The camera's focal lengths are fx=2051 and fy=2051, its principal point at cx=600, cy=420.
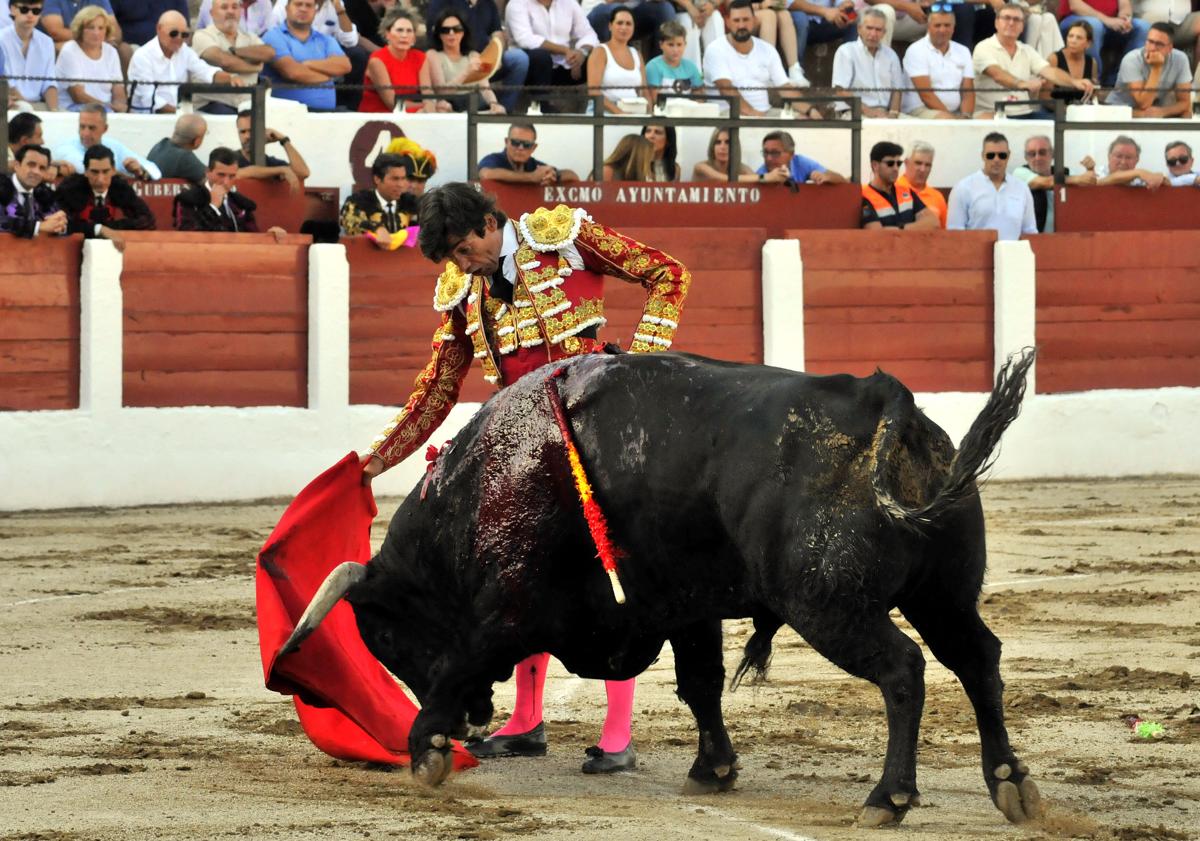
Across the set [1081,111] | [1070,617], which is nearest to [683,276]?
[1070,617]

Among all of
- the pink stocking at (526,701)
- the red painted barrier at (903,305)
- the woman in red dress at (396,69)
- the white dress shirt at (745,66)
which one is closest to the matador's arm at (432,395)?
the pink stocking at (526,701)

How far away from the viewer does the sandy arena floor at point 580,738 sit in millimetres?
3490

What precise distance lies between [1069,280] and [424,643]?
295 inches

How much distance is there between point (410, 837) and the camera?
3.37 m

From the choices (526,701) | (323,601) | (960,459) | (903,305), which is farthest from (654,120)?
(960,459)

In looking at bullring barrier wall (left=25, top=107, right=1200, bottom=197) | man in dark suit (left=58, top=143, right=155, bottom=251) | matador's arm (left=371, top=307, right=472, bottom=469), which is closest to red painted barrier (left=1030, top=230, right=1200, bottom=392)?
bullring barrier wall (left=25, top=107, right=1200, bottom=197)

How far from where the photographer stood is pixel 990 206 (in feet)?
35.1

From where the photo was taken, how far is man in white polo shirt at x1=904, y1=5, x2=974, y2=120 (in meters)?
11.6

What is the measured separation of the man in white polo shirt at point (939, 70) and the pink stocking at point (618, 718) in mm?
7885

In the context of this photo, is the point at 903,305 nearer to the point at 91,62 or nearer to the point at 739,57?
the point at 739,57

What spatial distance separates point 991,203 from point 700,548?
7.50 meters

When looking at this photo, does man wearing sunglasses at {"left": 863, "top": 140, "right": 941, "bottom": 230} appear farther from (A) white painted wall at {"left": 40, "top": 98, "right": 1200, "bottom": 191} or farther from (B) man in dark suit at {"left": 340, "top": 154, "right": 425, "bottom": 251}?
(B) man in dark suit at {"left": 340, "top": 154, "right": 425, "bottom": 251}

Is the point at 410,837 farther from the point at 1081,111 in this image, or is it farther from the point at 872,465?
the point at 1081,111

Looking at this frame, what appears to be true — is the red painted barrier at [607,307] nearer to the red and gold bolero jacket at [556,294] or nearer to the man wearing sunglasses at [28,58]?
the man wearing sunglasses at [28,58]
